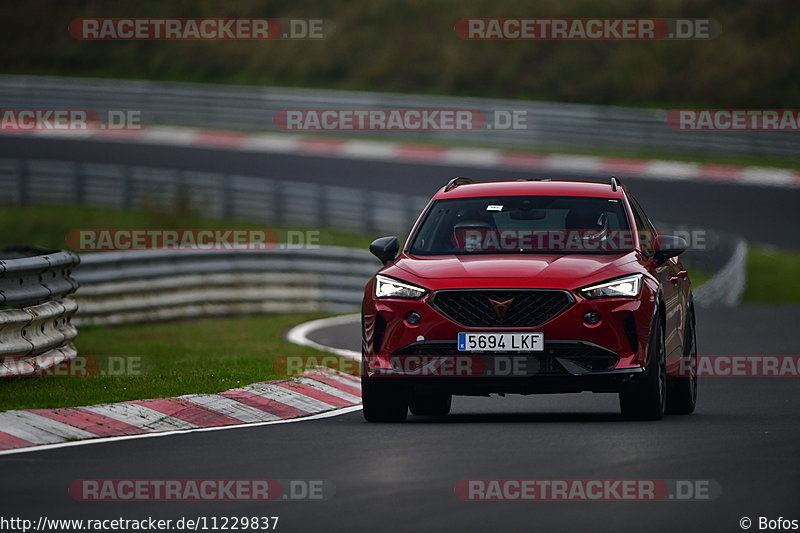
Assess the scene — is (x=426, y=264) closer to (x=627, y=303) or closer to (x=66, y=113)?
(x=627, y=303)

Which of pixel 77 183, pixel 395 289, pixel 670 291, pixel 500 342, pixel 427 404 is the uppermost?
pixel 77 183

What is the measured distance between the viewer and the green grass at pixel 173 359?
41.9 feet

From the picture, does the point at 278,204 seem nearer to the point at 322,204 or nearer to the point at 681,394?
the point at 322,204

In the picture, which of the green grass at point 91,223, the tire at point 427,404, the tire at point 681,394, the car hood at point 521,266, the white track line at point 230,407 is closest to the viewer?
the car hood at point 521,266

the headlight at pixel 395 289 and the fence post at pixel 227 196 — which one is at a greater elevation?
the fence post at pixel 227 196

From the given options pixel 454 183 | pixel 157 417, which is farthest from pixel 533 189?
pixel 157 417

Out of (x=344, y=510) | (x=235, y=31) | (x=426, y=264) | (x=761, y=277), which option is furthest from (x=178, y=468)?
(x=235, y=31)

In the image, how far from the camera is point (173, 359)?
16453mm

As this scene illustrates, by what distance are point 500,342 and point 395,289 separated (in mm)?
851

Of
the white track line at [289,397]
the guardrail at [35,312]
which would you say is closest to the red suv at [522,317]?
the white track line at [289,397]

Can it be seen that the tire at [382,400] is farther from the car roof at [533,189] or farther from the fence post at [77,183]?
the fence post at [77,183]

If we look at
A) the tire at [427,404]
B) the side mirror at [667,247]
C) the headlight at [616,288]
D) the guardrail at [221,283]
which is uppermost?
the side mirror at [667,247]

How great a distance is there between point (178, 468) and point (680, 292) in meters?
5.22

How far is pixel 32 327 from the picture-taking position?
13.6 meters
